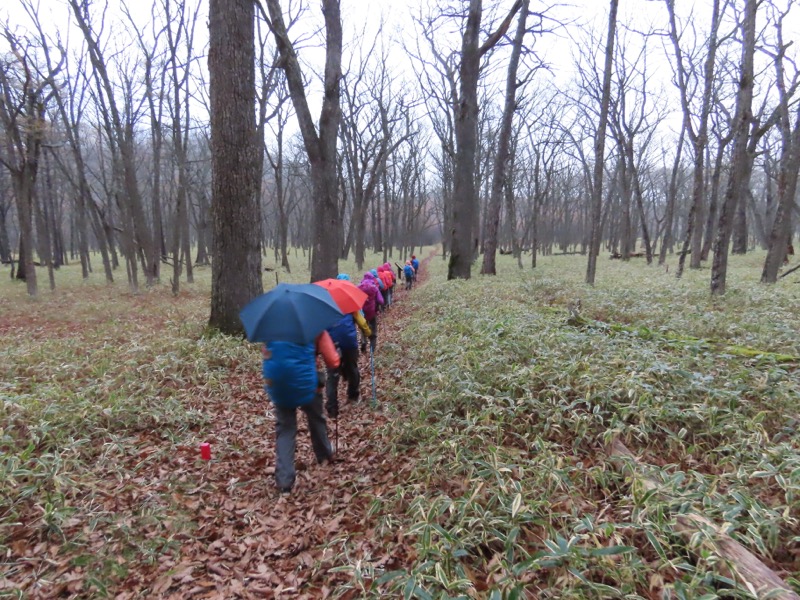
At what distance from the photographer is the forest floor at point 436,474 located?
8.27ft

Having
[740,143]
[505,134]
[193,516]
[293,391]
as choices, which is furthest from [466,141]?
[193,516]

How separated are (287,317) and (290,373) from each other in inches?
20.0

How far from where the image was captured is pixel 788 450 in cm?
306

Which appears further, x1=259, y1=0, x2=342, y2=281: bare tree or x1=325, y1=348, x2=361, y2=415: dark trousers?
x1=259, y1=0, x2=342, y2=281: bare tree

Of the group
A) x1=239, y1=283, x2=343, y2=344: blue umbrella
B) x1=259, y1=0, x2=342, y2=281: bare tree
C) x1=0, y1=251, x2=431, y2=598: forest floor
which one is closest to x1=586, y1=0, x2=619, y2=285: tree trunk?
x1=259, y1=0, x2=342, y2=281: bare tree

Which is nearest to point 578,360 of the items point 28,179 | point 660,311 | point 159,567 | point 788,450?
point 788,450

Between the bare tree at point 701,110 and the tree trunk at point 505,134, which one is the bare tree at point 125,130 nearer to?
the tree trunk at point 505,134

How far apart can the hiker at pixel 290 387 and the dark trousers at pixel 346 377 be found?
1.23m

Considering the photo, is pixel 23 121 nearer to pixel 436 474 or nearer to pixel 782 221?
pixel 436 474

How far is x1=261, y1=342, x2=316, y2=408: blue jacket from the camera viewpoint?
144 inches

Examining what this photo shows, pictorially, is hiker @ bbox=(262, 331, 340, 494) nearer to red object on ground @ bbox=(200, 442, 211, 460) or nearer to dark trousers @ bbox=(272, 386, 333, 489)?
dark trousers @ bbox=(272, 386, 333, 489)

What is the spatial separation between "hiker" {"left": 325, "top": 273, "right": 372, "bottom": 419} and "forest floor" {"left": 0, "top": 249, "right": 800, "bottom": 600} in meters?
0.35

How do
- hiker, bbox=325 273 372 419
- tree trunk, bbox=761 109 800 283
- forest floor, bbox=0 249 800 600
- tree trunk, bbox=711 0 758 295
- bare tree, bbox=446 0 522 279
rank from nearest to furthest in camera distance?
forest floor, bbox=0 249 800 600, hiker, bbox=325 273 372 419, tree trunk, bbox=711 0 758 295, tree trunk, bbox=761 109 800 283, bare tree, bbox=446 0 522 279

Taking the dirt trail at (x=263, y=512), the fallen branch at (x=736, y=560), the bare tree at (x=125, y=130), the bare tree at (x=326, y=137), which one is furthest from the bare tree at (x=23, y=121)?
the fallen branch at (x=736, y=560)
